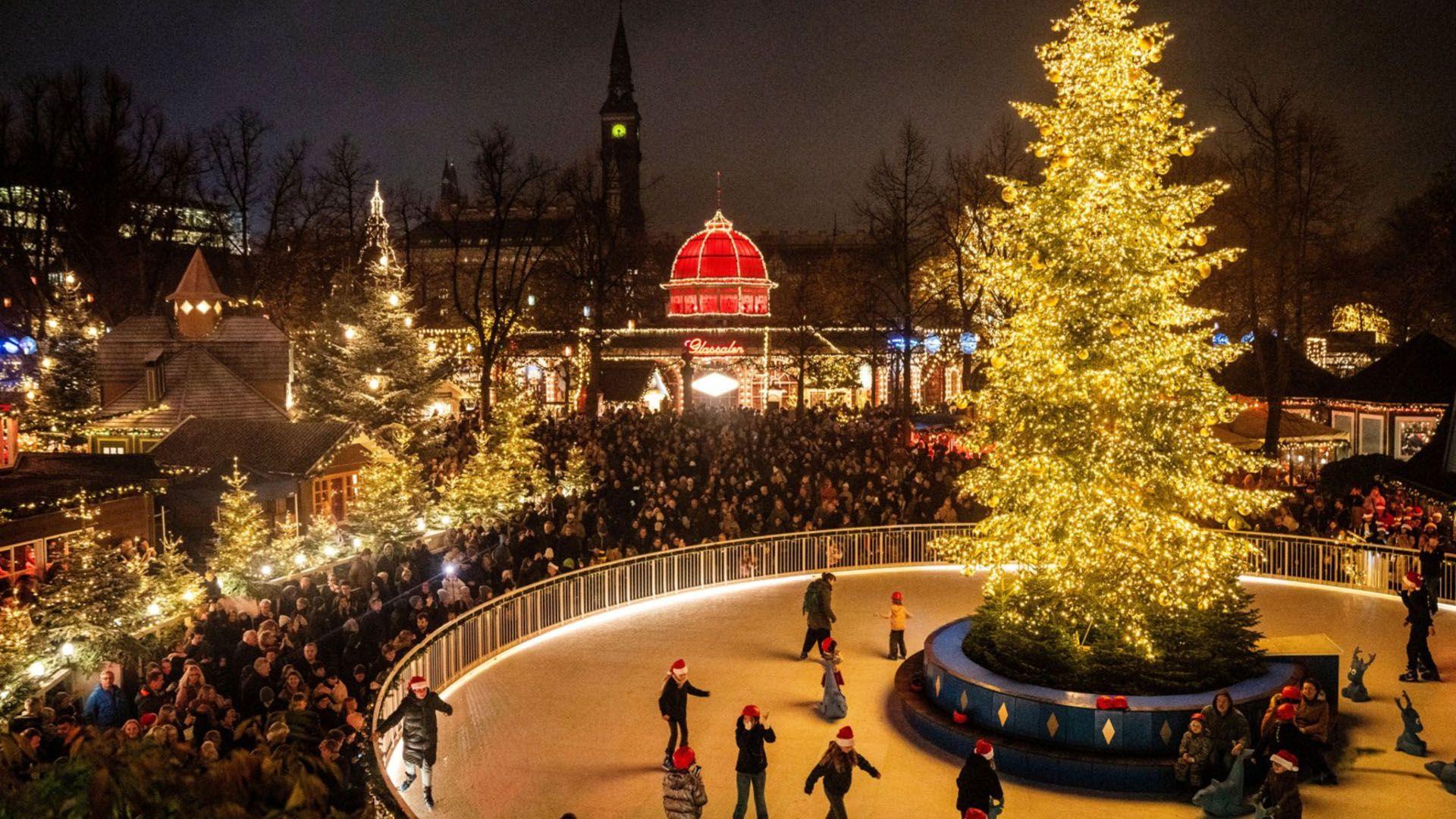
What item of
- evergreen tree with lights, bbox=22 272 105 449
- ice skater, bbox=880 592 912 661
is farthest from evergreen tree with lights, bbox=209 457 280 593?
evergreen tree with lights, bbox=22 272 105 449

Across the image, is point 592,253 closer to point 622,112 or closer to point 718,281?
point 718,281

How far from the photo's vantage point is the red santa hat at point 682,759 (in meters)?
9.15

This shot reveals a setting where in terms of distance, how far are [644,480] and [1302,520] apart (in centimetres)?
1480

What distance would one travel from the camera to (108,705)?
12516 mm

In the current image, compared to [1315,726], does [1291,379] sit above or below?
above

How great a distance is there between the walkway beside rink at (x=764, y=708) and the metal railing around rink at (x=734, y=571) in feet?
0.98

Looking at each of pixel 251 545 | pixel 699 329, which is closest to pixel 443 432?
pixel 251 545

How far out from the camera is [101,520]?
22062mm

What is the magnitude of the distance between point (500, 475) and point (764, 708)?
12468mm

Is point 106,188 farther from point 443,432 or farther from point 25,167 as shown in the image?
point 443,432

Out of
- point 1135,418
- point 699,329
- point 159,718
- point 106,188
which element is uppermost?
point 106,188

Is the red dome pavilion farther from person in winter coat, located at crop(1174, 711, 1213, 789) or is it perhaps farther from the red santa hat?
the red santa hat

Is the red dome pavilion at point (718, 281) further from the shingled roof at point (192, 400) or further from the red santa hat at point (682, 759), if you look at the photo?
the red santa hat at point (682, 759)

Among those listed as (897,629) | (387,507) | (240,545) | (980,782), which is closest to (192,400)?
(387,507)
